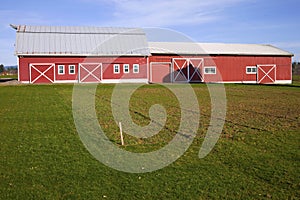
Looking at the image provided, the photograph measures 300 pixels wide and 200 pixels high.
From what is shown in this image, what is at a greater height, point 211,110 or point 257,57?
point 257,57

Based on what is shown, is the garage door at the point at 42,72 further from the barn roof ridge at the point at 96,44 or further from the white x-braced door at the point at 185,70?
the white x-braced door at the point at 185,70

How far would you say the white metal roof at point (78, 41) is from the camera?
37281mm

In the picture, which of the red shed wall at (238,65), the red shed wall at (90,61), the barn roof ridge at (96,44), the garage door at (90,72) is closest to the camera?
the red shed wall at (90,61)

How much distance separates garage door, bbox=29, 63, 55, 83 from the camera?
36500 mm

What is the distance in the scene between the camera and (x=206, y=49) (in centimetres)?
4406

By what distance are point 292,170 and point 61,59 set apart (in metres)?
33.5

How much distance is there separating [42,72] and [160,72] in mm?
13493

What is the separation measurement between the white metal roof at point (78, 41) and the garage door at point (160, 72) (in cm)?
212

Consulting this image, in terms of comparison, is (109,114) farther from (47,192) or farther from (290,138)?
(47,192)

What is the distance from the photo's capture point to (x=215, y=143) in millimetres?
9453

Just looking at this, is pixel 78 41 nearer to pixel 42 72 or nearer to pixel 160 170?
pixel 42 72

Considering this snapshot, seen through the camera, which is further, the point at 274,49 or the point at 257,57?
the point at 274,49

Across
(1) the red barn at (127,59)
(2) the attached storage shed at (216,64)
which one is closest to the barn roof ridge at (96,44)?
(1) the red barn at (127,59)

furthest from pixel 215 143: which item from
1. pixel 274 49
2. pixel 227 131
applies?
pixel 274 49
